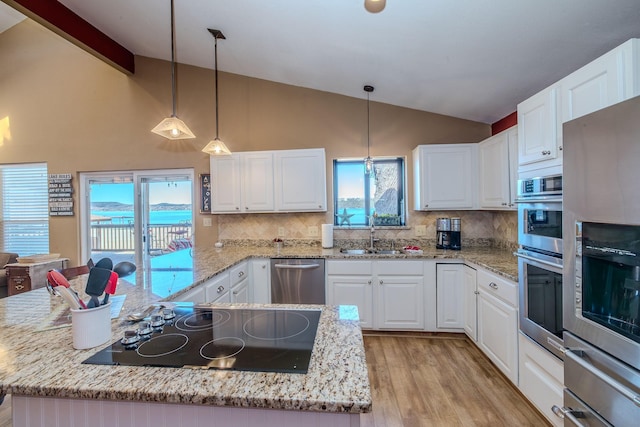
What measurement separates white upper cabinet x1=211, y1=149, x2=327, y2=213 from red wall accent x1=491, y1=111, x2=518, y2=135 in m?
2.05

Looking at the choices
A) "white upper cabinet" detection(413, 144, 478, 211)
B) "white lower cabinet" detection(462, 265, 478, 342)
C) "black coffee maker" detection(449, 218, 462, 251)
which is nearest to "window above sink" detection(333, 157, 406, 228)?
"white upper cabinet" detection(413, 144, 478, 211)

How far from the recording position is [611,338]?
3.66 feet

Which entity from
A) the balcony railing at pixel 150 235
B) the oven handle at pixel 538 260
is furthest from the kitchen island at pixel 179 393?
the balcony railing at pixel 150 235

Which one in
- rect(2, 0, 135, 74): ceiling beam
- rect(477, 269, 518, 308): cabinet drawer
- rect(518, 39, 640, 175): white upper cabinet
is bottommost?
rect(477, 269, 518, 308): cabinet drawer

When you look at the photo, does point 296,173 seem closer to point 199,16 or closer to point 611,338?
point 199,16

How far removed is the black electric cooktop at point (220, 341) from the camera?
34.0 inches

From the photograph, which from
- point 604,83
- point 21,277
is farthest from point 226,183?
point 604,83

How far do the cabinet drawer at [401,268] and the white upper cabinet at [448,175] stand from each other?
2.36 feet

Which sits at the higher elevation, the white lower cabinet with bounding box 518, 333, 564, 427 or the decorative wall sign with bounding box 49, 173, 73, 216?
the decorative wall sign with bounding box 49, 173, 73, 216

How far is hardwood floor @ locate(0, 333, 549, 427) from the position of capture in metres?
1.83

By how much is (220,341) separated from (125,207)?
12.4ft

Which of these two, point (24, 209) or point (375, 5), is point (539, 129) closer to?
point (375, 5)

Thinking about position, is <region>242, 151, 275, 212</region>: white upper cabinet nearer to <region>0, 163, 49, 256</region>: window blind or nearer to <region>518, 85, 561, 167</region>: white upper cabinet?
<region>518, 85, 561, 167</region>: white upper cabinet

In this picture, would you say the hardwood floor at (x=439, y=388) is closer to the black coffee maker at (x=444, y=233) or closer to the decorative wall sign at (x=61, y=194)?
the black coffee maker at (x=444, y=233)
